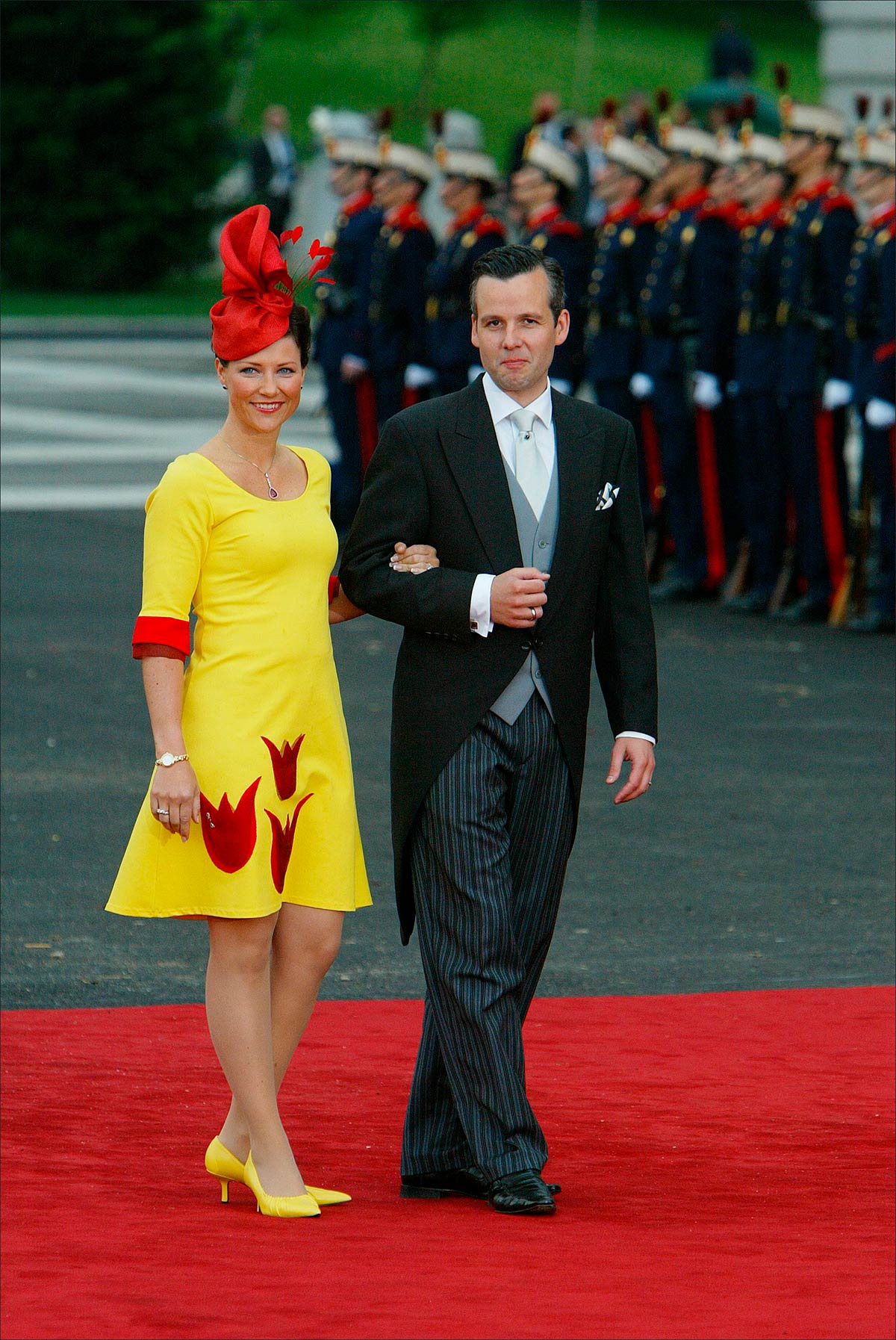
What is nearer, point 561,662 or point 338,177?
point 561,662

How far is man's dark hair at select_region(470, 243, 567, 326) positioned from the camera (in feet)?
15.0

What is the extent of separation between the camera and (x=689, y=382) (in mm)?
13078

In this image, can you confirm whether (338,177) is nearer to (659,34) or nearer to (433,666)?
(433,666)

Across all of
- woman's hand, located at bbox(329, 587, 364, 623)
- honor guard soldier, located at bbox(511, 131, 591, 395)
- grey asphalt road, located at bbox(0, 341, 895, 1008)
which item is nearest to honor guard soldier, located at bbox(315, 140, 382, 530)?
honor guard soldier, located at bbox(511, 131, 591, 395)

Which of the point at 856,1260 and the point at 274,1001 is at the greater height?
the point at 274,1001

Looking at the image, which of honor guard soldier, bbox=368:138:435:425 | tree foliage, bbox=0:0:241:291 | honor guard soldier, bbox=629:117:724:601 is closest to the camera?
honor guard soldier, bbox=629:117:724:601

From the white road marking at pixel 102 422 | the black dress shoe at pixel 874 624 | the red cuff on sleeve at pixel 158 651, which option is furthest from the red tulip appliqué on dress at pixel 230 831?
the white road marking at pixel 102 422

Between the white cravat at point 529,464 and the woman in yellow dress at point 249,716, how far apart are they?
0.37 metres

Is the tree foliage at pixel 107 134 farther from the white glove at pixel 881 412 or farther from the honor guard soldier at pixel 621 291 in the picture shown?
the white glove at pixel 881 412

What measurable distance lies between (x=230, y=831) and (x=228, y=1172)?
64 centimetres

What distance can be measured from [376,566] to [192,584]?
40 centimetres

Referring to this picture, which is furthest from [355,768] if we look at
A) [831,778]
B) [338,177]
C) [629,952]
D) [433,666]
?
[338,177]

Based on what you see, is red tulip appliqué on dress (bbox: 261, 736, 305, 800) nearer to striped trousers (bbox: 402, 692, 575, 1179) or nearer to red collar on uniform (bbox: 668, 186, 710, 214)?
striped trousers (bbox: 402, 692, 575, 1179)

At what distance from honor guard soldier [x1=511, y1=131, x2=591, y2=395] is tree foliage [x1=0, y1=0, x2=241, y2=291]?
64.2 ft
